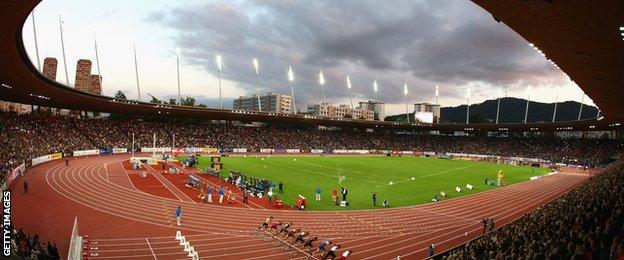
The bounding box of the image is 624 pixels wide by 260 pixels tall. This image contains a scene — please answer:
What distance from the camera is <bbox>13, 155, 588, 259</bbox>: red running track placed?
55.6 ft

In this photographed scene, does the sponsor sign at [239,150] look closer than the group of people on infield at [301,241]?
No

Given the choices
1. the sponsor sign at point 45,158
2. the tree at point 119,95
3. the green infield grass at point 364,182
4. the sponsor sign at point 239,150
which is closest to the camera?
the green infield grass at point 364,182

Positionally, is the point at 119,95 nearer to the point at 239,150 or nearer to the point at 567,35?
the point at 239,150

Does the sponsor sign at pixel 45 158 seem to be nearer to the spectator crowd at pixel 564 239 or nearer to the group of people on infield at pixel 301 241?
the group of people on infield at pixel 301 241

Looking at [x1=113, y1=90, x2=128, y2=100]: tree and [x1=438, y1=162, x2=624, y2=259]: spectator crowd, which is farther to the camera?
[x1=113, y1=90, x2=128, y2=100]: tree

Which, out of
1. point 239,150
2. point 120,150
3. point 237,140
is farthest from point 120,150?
point 237,140

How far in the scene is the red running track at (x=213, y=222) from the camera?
1695 cm

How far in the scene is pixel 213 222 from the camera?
21.0 metres

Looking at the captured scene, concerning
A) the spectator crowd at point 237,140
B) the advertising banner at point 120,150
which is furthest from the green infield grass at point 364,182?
the spectator crowd at point 237,140

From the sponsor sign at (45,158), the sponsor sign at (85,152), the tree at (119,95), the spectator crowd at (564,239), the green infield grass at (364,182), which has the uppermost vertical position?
the tree at (119,95)

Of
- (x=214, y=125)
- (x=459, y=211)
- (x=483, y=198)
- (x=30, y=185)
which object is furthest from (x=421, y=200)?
(x=214, y=125)

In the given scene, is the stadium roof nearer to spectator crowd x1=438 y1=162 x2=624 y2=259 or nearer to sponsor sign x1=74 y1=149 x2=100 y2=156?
spectator crowd x1=438 y1=162 x2=624 y2=259

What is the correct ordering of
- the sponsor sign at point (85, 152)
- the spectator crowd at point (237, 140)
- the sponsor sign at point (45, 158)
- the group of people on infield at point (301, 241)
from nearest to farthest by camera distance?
1. the group of people on infield at point (301, 241)
2. the sponsor sign at point (45, 158)
3. the spectator crowd at point (237, 140)
4. the sponsor sign at point (85, 152)

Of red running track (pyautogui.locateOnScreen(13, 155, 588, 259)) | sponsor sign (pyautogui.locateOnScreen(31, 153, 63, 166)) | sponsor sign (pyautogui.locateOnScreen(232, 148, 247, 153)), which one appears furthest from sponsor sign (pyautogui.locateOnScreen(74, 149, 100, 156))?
red running track (pyautogui.locateOnScreen(13, 155, 588, 259))
